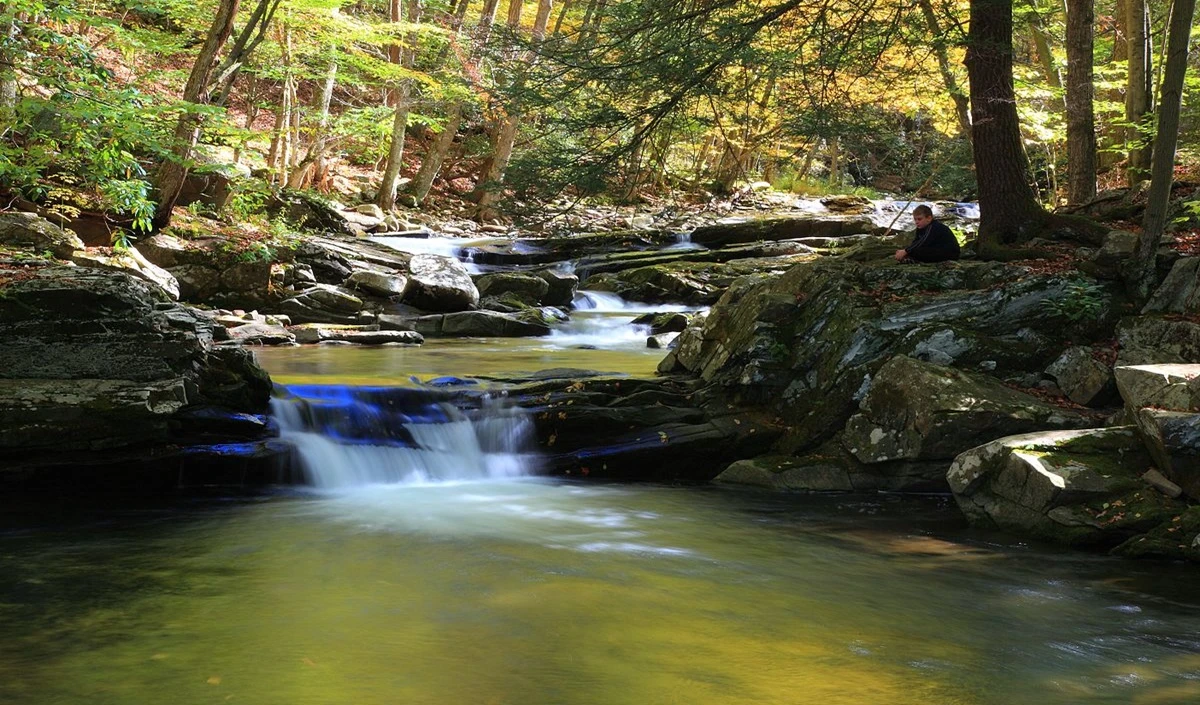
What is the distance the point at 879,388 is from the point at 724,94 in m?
3.50

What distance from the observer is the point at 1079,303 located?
8297mm

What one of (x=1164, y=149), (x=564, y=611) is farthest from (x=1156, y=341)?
(x=564, y=611)

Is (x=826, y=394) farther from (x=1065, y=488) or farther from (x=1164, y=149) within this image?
(x=1164, y=149)

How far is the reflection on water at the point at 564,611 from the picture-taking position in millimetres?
3605

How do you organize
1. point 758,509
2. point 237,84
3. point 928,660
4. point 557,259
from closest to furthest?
point 928,660 → point 758,509 → point 557,259 → point 237,84

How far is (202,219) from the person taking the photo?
15.6 m

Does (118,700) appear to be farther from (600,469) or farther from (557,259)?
(557,259)

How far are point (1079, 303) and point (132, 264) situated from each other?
1226 centimetres

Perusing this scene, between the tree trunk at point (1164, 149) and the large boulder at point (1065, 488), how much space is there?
2.65 m

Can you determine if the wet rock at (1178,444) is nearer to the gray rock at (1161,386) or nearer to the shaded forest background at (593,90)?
the gray rock at (1161,386)

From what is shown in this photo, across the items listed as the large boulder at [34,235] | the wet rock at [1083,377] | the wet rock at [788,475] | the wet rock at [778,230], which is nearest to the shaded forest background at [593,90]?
the large boulder at [34,235]

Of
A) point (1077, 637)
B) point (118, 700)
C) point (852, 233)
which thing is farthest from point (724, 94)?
point (852, 233)

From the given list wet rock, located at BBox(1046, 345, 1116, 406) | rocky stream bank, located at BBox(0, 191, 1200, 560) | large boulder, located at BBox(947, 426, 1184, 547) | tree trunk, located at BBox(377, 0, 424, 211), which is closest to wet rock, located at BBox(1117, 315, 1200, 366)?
rocky stream bank, located at BBox(0, 191, 1200, 560)

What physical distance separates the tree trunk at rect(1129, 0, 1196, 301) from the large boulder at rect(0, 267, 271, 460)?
330 inches
